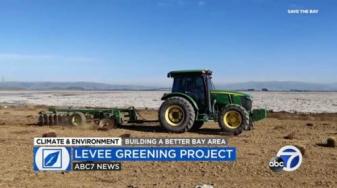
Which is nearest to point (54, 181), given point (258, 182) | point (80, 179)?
point (80, 179)

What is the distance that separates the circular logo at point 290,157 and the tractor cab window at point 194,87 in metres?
4.70

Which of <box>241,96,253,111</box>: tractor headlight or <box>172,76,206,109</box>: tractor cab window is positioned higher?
<box>172,76,206,109</box>: tractor cab window

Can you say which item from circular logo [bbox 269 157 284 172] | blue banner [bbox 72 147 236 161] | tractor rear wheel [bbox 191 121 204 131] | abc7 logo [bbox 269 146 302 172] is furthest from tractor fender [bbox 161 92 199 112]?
circular logo [bbox 269 157 284 172]

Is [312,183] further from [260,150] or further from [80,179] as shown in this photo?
[80,179]

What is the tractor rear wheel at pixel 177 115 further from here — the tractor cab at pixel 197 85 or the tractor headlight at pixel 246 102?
the tractor headlight at pixel 246 102

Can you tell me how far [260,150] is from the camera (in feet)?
39.7

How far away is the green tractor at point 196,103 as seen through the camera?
15914mm

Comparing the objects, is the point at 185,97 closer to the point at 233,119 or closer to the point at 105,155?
the point at 233,119

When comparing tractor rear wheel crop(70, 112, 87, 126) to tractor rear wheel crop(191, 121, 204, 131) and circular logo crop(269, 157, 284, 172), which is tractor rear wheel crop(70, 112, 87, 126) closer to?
tractor rear wheel crop(191, 121, 204, 131)

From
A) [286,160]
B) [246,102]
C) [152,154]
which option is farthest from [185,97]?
[286,160]

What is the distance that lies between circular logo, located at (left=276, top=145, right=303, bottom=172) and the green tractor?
4.17 meters

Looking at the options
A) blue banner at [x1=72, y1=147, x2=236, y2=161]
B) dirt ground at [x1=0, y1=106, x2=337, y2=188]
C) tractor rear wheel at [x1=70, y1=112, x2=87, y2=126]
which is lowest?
dirt ground at [x1=0, y1=106, x2=337, y2=188]

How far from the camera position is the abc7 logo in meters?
9.76

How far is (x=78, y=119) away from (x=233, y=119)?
5755 millimetres
